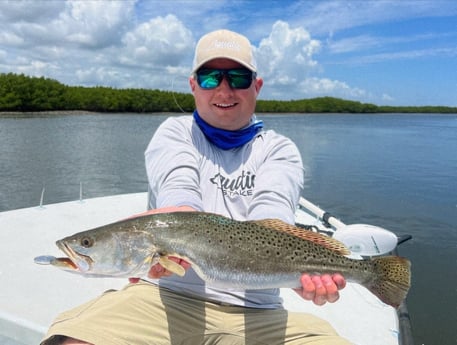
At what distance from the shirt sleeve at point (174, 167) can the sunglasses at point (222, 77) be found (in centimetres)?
37

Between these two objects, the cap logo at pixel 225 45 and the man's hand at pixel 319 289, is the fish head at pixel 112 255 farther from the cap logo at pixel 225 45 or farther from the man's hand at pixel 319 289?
the cap logo at pixel 225 45

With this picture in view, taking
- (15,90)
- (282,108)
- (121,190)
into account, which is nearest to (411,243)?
(121,190)

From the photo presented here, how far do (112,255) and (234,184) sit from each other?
1.13m

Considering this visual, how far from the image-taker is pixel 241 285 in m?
2.57

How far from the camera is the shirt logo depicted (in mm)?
3225

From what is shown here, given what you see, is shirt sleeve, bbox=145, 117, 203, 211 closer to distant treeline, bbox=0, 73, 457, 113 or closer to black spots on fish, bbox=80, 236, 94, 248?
black spots on fish, bbox=80, 236, 94, 248

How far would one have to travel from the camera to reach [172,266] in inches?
93.7

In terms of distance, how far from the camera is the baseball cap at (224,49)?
10.7 ft

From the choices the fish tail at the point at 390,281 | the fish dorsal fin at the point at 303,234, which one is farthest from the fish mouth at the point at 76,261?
the fish tail at the point at 390,281

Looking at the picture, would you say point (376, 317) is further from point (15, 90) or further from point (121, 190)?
point (15, 90)

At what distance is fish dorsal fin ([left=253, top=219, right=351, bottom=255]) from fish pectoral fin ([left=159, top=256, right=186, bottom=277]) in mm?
618

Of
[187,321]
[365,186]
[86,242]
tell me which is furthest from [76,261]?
[365,186]

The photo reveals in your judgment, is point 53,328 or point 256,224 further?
point 256,224

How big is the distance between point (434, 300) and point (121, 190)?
491 inches
